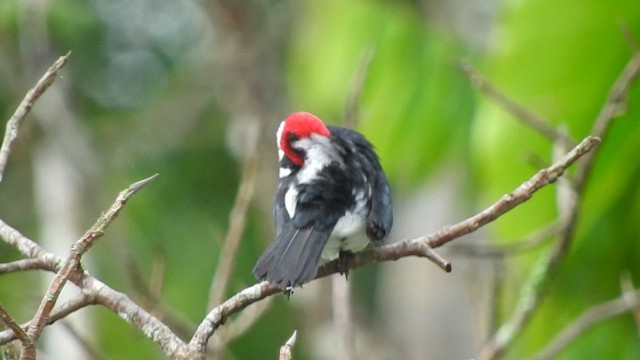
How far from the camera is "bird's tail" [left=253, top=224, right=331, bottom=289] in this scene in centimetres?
221

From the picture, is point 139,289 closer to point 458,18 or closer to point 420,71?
point 420,71

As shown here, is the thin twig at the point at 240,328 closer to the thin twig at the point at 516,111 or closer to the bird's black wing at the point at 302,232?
the bird's black wing at the point at 302,232

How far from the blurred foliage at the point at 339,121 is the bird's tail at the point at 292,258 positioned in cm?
77

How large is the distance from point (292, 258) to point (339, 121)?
3832 millimetres

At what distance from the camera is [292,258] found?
231cm

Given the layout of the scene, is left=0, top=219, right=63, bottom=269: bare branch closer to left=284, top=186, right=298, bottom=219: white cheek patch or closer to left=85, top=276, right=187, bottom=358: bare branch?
left=85, top=276, right=187, bottom=358: bare branch

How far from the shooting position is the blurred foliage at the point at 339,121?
356 cm

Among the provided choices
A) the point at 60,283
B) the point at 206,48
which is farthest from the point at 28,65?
the point at 60,283

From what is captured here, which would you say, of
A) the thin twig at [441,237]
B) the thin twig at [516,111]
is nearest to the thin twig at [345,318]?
the thin twig at [516,111]

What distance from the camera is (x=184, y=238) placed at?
753 cm

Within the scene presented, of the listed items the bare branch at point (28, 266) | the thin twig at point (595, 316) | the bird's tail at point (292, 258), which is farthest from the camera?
the thin twig at point (595, 316)

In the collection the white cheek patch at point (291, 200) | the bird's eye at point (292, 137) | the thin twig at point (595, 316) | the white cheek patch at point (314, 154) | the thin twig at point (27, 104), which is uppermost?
the thin twig at point (27, 104)

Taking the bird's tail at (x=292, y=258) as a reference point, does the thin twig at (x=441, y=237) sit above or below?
above

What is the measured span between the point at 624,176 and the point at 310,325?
2704 mm
